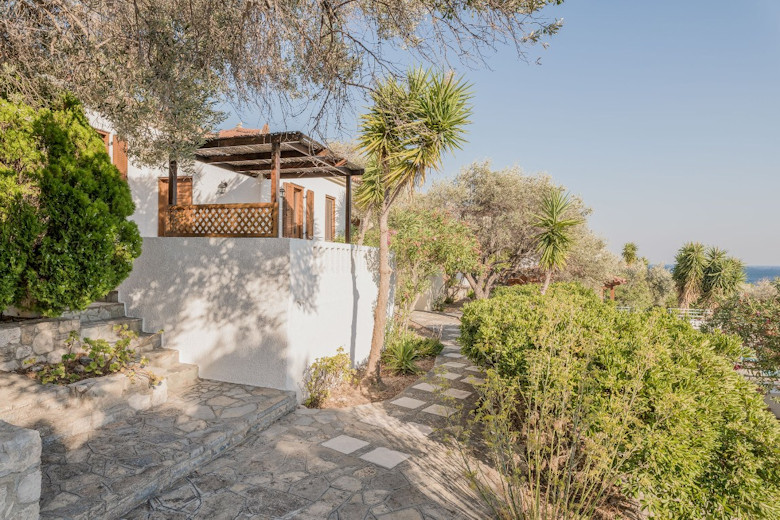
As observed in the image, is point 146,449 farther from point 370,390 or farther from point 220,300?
point 370,390

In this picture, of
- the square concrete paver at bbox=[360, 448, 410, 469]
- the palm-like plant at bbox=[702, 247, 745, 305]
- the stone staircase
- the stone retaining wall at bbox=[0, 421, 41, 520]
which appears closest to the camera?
the stone retaining wall at bbox=[0, 421, 41, 520]

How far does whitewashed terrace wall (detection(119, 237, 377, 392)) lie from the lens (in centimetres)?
558

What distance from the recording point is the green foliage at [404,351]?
7539mm

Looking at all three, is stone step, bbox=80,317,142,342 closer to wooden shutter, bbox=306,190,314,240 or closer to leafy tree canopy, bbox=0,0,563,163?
leafy tree canopy, bbox=0,0,563,163

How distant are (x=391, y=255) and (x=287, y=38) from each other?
18.7ft

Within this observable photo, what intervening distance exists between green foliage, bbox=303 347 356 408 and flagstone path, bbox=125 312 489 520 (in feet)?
1.63

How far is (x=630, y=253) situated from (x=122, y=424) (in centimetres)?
4168

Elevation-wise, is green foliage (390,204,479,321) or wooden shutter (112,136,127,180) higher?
wooden shutter (112,136,127,180)

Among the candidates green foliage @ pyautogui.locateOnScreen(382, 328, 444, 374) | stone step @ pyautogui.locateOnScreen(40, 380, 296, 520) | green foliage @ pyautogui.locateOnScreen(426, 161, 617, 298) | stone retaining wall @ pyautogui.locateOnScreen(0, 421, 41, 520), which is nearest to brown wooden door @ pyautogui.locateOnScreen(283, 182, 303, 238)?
green foliage @ pyautogui.locateOnScreen(382, 328, 444, 374)

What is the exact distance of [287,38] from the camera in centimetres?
413

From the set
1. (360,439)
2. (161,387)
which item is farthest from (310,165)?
(360,439)

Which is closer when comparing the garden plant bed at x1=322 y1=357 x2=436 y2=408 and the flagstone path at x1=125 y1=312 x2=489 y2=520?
the flagstone path at x1=125 y1=312 x2=489 y2=520

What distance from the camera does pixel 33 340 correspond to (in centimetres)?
460

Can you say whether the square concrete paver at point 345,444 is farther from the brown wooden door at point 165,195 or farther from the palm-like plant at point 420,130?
the brown wooden door at point 165,195
